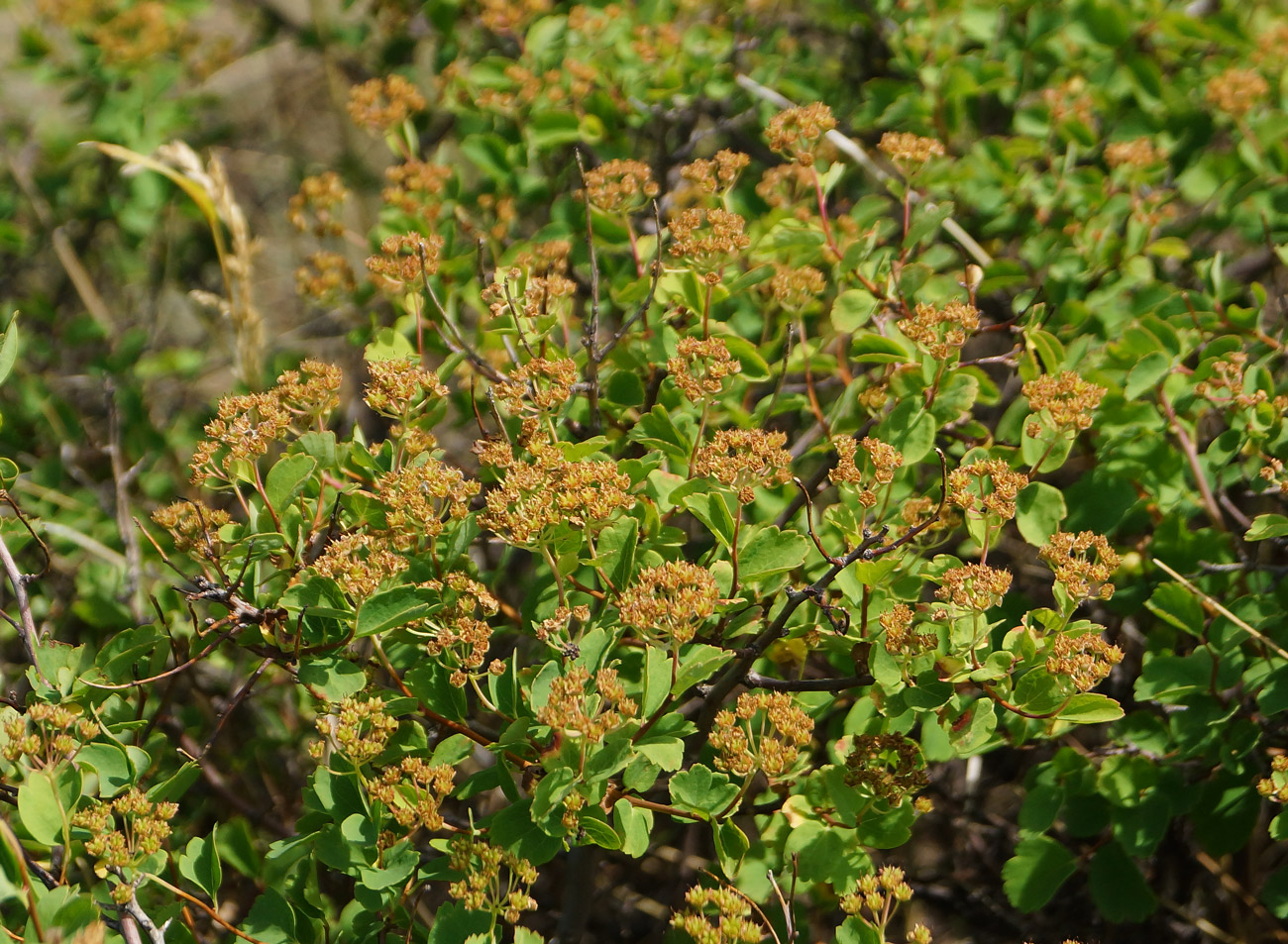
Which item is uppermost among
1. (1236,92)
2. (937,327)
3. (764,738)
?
(1236,92)

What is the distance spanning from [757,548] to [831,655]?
1.11 feet

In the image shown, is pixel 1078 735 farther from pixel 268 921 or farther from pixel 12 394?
pixel 12 394

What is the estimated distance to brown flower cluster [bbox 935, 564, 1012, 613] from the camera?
1.44 m

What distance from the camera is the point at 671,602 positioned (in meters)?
1.42

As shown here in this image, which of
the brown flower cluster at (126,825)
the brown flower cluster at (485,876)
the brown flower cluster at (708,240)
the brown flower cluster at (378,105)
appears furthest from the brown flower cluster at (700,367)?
the brown flower cluster at (378,105)

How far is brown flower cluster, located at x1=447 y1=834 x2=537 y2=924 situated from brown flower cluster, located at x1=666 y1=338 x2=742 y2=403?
0.68m

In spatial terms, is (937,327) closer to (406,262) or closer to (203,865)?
(406,262)

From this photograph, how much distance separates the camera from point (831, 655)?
6.10 feet

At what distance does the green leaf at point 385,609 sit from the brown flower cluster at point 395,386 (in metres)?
0.27

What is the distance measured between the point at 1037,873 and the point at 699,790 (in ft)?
2.52

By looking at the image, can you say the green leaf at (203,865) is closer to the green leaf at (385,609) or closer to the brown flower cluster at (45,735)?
the brown flower cluster at (45,735)

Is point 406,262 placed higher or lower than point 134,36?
higher

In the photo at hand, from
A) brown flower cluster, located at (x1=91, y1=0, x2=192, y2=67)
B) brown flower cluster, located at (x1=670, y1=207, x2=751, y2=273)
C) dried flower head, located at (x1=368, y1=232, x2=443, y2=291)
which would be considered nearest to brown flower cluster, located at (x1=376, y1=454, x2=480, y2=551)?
dried flower head, located at (x1=368, y1=232, x2=443, y2=291)

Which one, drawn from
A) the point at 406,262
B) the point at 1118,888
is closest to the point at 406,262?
the point at 406,262
